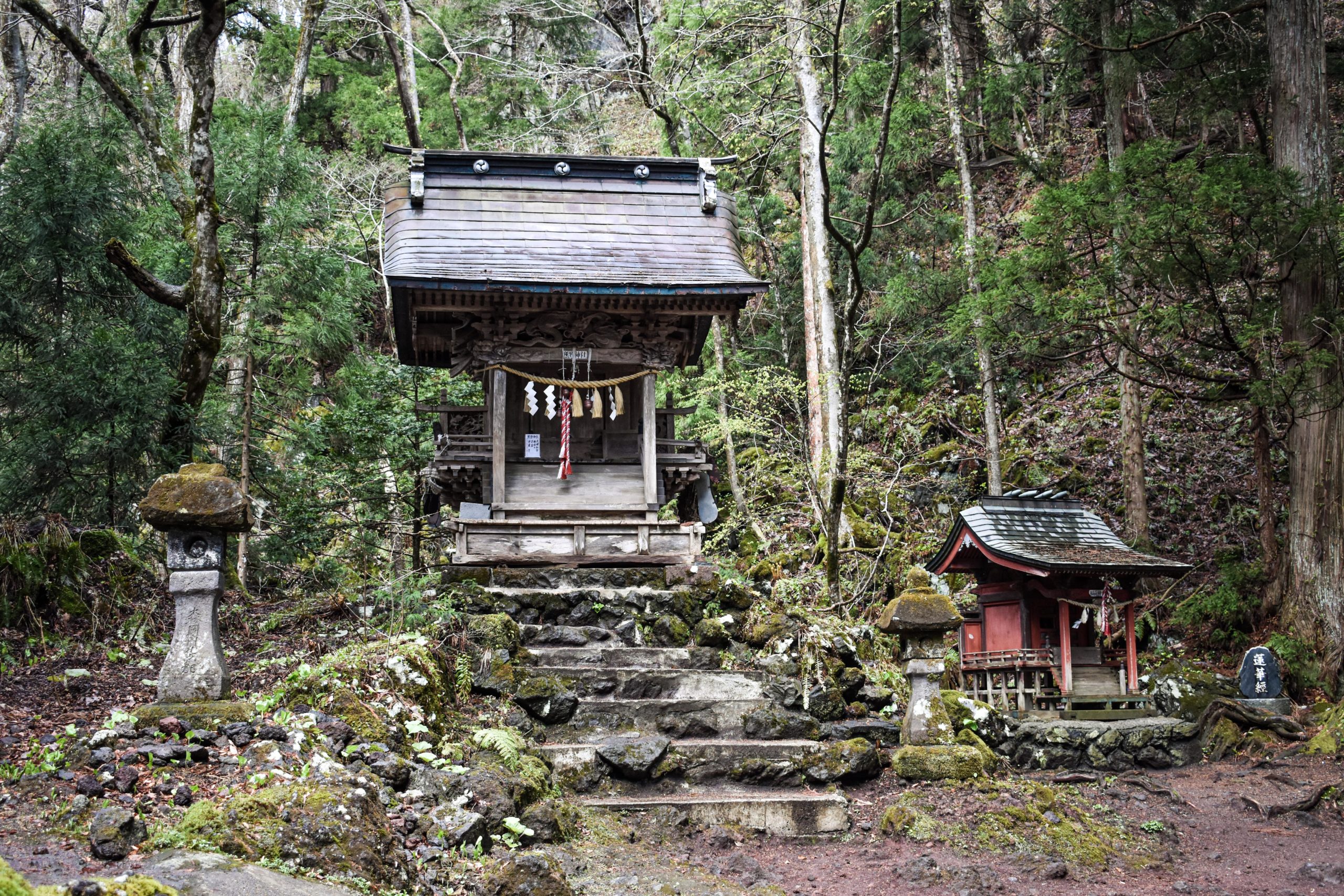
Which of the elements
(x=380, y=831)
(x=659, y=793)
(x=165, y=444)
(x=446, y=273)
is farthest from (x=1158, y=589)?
(x=165, y=444)

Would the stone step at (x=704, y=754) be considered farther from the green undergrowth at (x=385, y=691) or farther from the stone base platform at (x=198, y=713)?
the stone base platform at (x=198, y=713)

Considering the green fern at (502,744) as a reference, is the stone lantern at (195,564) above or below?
above

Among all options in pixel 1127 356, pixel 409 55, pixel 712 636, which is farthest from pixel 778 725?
pixel 409 55

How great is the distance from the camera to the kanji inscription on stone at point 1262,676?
10.5 m

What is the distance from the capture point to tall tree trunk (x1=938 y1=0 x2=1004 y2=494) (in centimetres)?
1498

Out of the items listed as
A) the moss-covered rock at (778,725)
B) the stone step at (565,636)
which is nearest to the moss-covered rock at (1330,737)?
the moss-covered rock at (778,725)

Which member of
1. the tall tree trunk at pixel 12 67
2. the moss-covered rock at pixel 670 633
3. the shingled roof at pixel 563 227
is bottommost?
the moss-covered rock at pixel 670 633

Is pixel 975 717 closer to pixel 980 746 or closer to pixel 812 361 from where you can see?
pixel 980 746

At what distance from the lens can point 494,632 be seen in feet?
29.3

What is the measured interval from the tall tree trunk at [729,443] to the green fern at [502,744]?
32.0ft

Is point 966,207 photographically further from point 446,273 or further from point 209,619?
point 209,619

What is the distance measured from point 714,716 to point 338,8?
22052 mm

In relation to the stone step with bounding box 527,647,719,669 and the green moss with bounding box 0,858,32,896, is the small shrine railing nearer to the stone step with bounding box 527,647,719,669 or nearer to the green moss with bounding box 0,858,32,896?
the stone step with bounding box 527,647,719,669

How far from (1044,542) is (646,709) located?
5388mm
